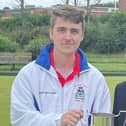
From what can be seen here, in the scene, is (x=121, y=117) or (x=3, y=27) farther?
(x=3, y=27)

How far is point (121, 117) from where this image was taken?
2.41 meters

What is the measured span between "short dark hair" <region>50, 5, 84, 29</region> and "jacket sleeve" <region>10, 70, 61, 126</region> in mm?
363

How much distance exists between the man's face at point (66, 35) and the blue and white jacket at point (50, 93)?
139 millimetres

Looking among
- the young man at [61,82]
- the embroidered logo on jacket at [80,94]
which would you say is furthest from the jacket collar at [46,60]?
the embroidered logo on jacket at [80,94]

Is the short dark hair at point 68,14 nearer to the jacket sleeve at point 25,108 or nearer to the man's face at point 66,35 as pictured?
the man's face at point 66,35

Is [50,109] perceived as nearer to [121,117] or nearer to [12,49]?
[121,117]

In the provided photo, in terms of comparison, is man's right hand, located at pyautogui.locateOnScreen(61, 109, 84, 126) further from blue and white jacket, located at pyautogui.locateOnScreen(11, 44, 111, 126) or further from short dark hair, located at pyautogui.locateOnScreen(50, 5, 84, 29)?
short dark hair, located at pyautogui.locateOnScreen(50, 5, 84, 29)

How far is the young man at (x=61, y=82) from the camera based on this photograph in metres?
2.72

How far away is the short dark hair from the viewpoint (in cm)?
276

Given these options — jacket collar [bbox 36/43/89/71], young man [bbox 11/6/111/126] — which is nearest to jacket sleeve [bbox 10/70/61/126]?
young man [bbox 11/6/111/126]

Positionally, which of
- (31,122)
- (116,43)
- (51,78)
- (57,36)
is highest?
(57,36)

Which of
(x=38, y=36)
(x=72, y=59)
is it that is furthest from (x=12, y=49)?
(x=72, y=59)

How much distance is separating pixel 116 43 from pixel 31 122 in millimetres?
23100

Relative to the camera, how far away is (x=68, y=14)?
276 centimetres
